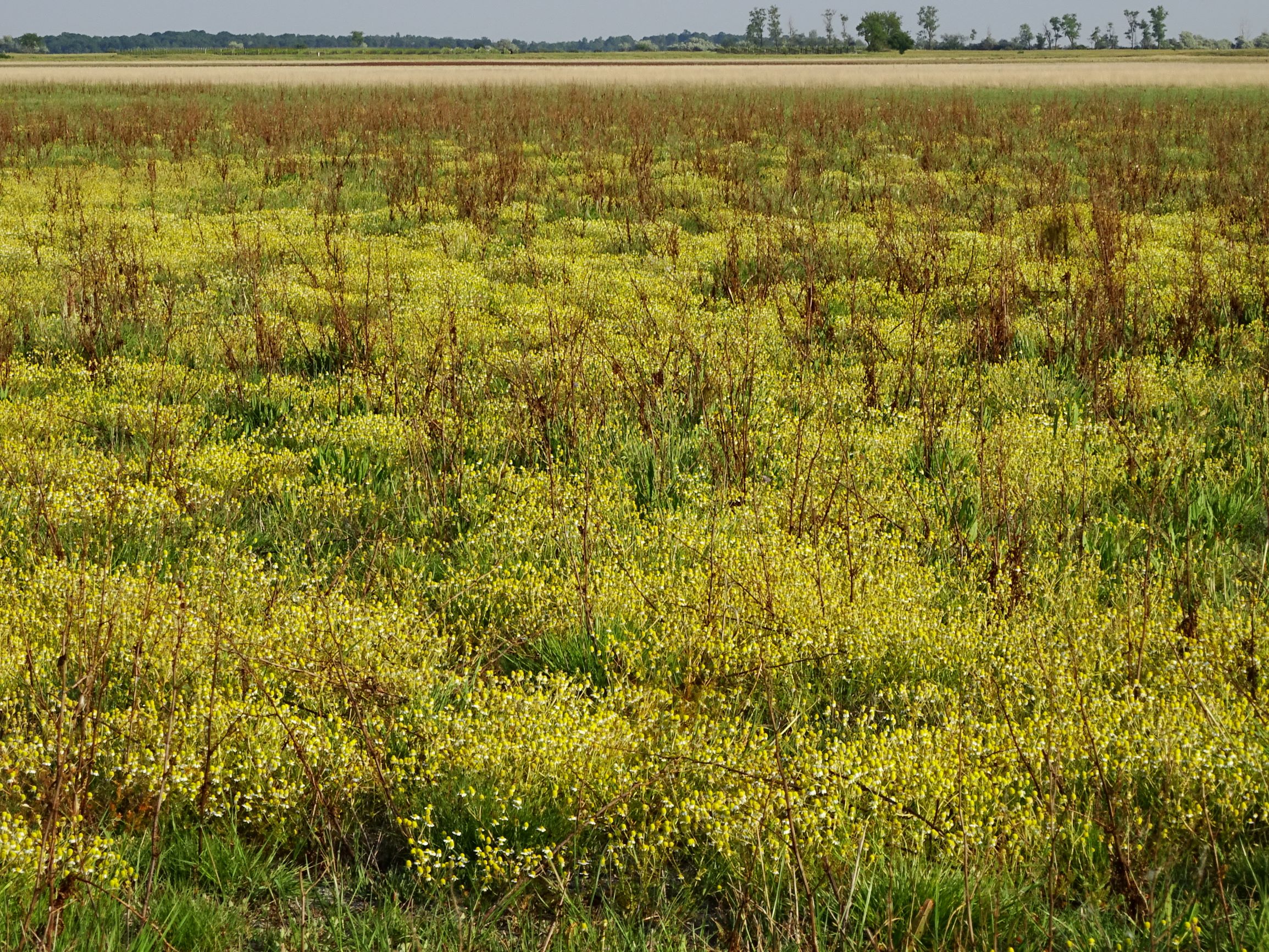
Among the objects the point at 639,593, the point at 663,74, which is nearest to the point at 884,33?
the point at 663,74

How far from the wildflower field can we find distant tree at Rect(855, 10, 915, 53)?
11980cm

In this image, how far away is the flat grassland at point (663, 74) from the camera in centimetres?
3466

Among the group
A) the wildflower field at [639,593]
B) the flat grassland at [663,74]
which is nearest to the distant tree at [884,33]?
the flat grassland at [663,74]

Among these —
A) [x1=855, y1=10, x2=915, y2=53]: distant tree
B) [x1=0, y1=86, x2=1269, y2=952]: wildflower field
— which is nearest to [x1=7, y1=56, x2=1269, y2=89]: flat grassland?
[x1=0, y1=86, x2=1269, y2=952]: wildflower field

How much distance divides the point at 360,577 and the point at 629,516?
50.1 inches

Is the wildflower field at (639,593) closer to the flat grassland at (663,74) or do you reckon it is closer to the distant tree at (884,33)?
the flat grassland at (663,74)

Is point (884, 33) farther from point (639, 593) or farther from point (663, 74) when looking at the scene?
point (639, 593)

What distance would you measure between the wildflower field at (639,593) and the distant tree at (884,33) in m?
120

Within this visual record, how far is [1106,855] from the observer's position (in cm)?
266

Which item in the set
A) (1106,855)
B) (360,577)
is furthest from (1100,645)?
(360,577)

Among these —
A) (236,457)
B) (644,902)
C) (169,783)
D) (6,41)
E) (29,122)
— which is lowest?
(644,902)

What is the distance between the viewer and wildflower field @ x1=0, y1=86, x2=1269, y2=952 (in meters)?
2.63

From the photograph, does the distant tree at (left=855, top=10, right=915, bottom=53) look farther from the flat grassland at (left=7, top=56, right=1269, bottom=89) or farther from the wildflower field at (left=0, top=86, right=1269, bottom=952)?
the wildflower field at (left=0, top=86, right=1269, bottom=952)

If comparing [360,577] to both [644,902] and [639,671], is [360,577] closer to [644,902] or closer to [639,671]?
[639,671]
